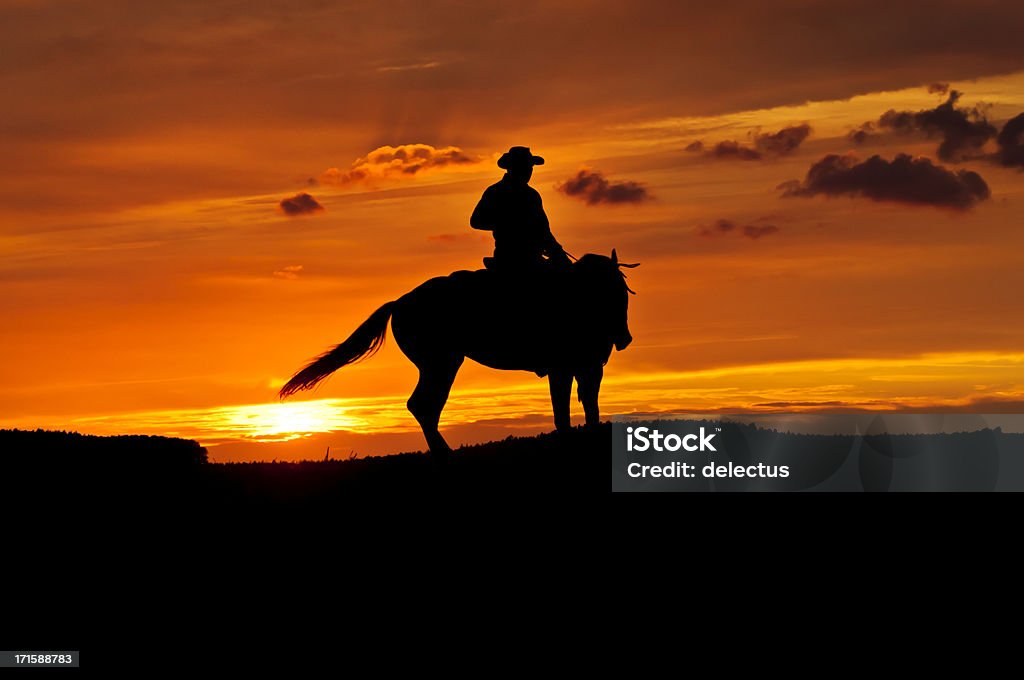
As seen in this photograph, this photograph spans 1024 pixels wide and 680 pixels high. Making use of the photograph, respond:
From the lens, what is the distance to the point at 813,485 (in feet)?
58.9

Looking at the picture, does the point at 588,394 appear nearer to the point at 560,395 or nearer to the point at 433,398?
the point at 560,395

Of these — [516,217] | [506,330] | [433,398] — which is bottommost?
[433,398]

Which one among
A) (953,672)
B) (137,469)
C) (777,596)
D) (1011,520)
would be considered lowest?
(953,672)

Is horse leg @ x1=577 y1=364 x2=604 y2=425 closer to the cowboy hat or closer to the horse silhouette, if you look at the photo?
the horse silhouette

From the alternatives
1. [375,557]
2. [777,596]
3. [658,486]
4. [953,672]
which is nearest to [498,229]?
[658,486]

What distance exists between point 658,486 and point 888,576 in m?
3.37

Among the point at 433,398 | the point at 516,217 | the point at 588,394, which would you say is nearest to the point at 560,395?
the point at 588,394

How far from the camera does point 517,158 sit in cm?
2042

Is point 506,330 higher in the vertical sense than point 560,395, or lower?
higher

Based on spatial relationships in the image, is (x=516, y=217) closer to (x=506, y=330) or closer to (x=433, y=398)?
(x=506, y=330)

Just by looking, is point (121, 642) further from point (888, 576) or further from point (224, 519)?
point (888, 576)

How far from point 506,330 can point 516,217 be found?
1615 mm

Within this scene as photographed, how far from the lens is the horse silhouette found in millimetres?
20125

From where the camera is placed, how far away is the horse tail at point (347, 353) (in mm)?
21078
